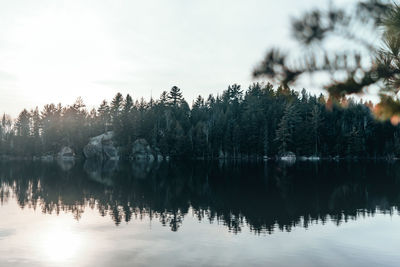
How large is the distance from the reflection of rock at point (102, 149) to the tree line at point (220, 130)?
321cm

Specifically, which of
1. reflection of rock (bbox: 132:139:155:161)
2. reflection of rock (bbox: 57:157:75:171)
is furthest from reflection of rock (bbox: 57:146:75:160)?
reflection of rock (bbox: 132:139:155:161)

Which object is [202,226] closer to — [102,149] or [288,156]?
[288,156]

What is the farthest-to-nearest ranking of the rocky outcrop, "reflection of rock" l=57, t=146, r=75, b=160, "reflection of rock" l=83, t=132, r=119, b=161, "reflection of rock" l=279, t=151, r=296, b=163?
"reflection of rock" l=57, t=146, r=75, b=160 < "reflection of rock" l=83, t=132, r=119, b=161 < the rocky outcrop < "reflection of rock" l=279, t=151, r=296, b=163

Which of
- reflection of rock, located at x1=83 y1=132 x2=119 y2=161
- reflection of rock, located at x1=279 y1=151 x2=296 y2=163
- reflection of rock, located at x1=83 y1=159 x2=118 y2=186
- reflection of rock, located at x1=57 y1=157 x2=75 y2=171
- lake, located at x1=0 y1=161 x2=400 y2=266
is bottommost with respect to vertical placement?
lake, located at x1=0 y1=161 x2=400 y2=266

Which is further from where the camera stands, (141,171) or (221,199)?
(141,171)

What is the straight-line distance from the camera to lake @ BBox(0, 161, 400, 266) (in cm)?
2022

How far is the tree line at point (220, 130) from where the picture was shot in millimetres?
126500

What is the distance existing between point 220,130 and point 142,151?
1160 inches

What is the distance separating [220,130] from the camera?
429ft

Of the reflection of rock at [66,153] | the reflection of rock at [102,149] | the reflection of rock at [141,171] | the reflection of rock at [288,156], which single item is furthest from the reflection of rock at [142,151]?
the reflection of rock at [288,156]

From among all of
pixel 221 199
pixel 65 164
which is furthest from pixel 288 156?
pixel 221 199

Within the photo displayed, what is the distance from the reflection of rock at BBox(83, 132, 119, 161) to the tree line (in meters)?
3.21

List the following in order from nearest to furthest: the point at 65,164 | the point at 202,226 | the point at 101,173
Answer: the point at 202,226
the point at 101,173
the point at 65,164

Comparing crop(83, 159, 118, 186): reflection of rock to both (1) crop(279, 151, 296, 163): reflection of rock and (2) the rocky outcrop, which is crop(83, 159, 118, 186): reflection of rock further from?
(1) crop(279, 151, 296, 163): reflection of rock
